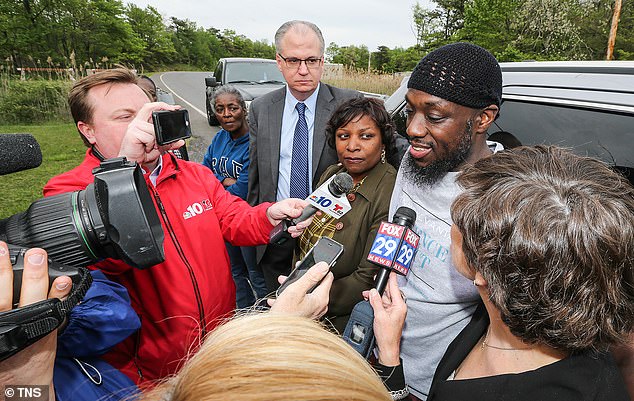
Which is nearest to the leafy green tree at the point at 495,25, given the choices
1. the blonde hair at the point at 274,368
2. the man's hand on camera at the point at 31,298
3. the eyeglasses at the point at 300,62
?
the eyeglasses at the point at 300,62

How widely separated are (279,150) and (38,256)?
2.06m

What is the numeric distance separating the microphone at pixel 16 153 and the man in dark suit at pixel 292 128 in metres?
1.76

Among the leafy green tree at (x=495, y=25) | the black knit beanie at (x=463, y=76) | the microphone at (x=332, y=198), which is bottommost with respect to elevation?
the microphone at (x=332, y=198)

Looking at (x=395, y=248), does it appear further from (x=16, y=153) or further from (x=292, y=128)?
(x=292, y=128)

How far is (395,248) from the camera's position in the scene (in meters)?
1.34

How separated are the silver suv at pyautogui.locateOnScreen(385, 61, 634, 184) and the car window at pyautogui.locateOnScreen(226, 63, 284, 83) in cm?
894

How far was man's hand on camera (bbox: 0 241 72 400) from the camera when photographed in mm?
807

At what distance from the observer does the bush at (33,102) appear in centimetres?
1169

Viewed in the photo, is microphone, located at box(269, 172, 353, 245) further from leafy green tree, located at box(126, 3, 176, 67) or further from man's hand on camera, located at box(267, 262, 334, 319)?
leafy green tree, located at box(126, 3, 176, 67)

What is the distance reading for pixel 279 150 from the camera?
281 centimetres

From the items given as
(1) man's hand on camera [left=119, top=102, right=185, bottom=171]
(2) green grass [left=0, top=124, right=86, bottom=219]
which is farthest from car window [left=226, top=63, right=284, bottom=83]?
(1) man's hand on camera [left=119, top=102, right=185, bottom=171]

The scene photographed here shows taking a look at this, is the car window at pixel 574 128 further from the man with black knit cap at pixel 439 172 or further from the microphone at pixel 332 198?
the microphone at pixel 332 198

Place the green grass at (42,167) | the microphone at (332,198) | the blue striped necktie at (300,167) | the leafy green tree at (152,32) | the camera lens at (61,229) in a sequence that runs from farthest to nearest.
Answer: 1. the leafy green tree at (152,32)
2. the green grass at (42,167)
3. the blue striped necktie at (300,167)
4. the microphone at (332,198)
5. the camera lens at (61,229)

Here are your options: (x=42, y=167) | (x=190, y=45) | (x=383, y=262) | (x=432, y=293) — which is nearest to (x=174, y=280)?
(x=383, y=262)
